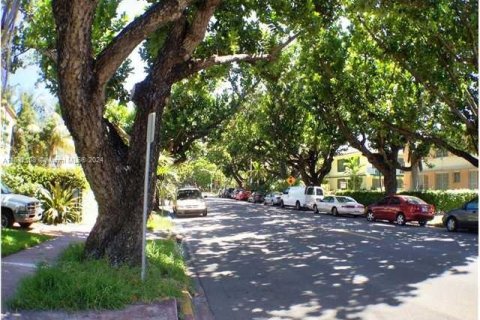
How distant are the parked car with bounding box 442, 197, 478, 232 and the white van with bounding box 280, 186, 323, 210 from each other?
573 inches

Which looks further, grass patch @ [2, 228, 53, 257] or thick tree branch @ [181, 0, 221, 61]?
grass patch @ [2, 228, 53, 257]

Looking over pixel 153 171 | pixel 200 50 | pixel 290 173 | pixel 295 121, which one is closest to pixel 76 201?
pixel 200 50

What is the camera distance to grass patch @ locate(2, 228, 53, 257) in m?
11.9

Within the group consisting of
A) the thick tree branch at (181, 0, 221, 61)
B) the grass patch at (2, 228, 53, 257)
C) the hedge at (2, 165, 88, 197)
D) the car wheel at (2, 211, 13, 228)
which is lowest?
the grass patch at (2, 228, 53, 257)

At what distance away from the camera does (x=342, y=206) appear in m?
31.4

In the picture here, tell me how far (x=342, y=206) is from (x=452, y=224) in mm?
10637

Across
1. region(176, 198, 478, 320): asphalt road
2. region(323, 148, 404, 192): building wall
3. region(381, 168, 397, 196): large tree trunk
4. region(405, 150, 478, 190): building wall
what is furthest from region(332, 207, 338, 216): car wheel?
region(323, 148, 404, 192): building wall

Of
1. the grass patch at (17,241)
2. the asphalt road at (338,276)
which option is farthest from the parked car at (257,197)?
the grass patch at (17,241)

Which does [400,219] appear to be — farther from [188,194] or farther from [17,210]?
[17,210]

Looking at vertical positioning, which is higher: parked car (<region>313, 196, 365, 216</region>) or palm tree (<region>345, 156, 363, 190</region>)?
palm tree (<region>345, 156, 363, 190</region>)

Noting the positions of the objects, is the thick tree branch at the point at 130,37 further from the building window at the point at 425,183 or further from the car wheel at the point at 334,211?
the building window at the point at 425,183

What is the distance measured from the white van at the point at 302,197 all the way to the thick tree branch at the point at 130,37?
27.9m

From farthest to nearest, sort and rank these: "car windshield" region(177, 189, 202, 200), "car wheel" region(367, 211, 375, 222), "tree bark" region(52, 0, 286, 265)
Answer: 1. "car windshield" region(177, 189, 202, 200)
2. "car wheel" region(367, 211, 375, 222)
3. "tree bark" region(52, 0, 286, 265)

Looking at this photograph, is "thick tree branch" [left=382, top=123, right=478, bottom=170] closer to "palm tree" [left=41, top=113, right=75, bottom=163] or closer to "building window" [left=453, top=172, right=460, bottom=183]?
"building window" [left=453, top=172, right=460, bottom=183]
